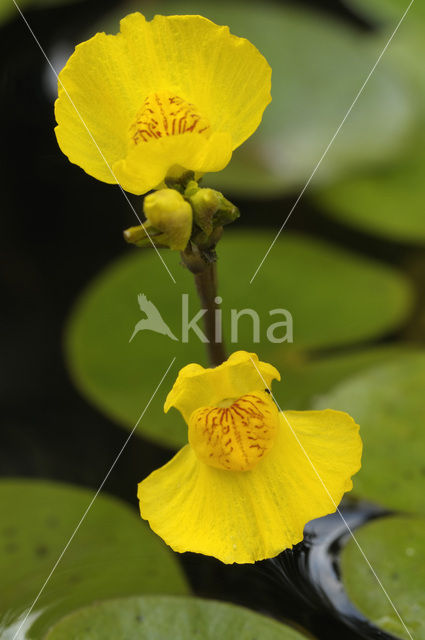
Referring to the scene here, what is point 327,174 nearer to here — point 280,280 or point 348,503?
point 280,280

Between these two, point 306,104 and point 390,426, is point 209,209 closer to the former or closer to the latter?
point 390,426

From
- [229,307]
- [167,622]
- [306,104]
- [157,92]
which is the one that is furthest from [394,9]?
[167,622]

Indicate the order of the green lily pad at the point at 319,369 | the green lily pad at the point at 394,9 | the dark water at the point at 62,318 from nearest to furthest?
the dark water at the point at 62,318 < the green lily pad at the point at 319,369 < the green lily pad at the point at 394,9

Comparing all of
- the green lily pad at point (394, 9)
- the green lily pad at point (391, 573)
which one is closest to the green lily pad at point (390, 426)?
the green lily pad at point (391, 573)

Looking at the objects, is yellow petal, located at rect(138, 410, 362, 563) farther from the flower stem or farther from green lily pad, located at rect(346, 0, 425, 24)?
green lily pad, located at rect(346, 0, 425, 24)

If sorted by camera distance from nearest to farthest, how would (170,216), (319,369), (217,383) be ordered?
(170,216), (217,383), (319,369)

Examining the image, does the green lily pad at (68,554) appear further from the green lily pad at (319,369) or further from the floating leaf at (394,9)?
the floating leaf at (394,9)

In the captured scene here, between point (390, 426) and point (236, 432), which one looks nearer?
point (236, 432)

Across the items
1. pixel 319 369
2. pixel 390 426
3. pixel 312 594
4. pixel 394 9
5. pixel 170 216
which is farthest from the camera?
pixel 394 9
